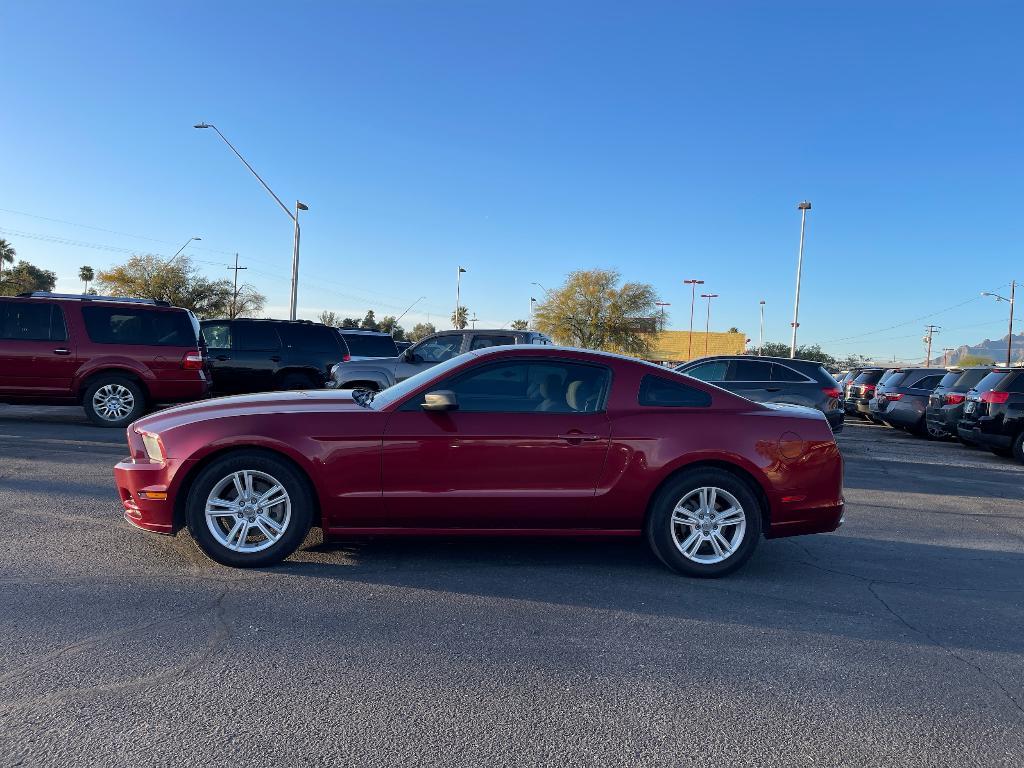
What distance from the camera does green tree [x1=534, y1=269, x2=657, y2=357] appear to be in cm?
5838

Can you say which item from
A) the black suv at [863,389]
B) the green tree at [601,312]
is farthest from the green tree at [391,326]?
the black suv at [863,389]

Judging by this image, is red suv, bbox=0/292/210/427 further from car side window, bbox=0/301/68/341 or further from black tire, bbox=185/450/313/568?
black tire, bbox=185/450/313/568

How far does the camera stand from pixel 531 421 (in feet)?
16.2

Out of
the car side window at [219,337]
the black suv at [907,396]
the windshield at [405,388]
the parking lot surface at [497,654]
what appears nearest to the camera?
the parking lot surface at [497,654]

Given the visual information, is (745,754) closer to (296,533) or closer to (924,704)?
(924,704)

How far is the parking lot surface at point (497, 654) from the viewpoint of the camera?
291 cm

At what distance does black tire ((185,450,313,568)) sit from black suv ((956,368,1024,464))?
1153 cm

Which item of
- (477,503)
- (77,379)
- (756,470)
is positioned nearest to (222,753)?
(477,503)

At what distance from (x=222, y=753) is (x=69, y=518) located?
4010 millimetres

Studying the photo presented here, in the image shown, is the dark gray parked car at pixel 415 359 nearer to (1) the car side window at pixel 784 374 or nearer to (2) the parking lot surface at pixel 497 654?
(1) the car side window at pixel 784 374

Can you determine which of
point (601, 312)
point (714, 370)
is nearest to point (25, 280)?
point (601, 312)

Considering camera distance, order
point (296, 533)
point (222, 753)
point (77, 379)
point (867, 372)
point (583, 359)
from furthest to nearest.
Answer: point (867, 372) → point (77, 379) → point (583, 359) → point (296, 533) → point (222, 753)

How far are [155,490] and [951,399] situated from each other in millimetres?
13495

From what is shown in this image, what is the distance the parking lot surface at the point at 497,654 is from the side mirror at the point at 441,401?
42.7 inches
